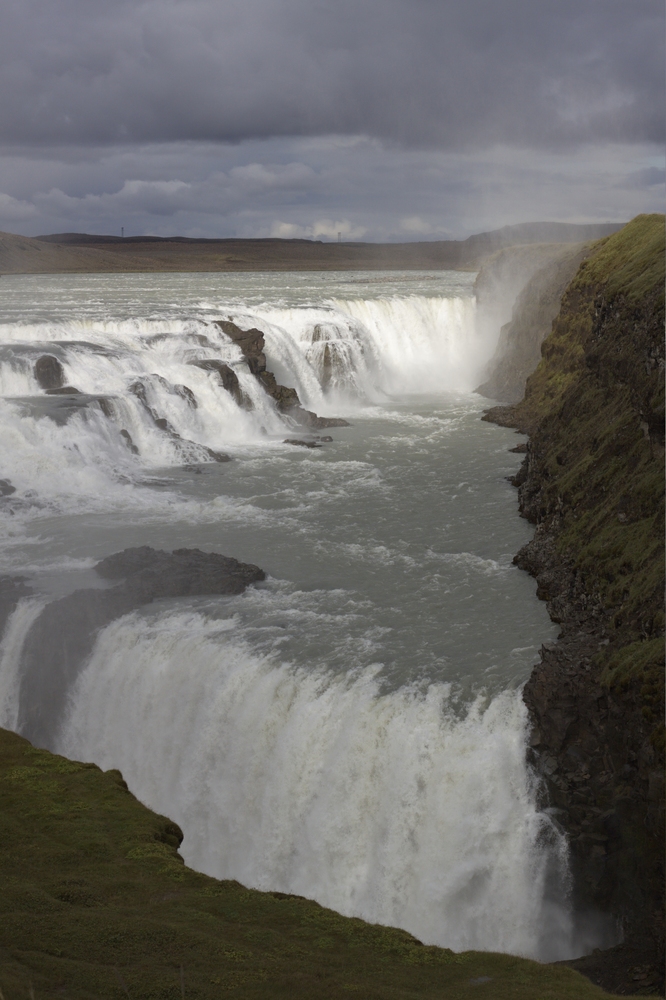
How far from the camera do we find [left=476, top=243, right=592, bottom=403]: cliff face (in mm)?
40250

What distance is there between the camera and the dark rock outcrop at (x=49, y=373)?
3173cm

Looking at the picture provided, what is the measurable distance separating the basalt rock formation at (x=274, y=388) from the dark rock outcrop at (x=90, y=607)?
658 inches

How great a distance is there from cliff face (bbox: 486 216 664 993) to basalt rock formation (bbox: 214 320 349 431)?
11631mm

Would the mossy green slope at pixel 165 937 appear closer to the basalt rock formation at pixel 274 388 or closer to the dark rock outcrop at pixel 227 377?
the dark rock outcrop at pixel 227 377

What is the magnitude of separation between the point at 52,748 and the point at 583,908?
9.38 m

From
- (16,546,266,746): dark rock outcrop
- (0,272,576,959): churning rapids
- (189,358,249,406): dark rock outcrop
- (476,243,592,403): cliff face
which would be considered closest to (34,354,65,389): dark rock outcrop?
(0,272,576,959): churning rapids

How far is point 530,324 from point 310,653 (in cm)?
2934

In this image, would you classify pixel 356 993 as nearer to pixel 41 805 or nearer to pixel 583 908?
pixel 41 805

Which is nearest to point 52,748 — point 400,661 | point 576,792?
point 400,661

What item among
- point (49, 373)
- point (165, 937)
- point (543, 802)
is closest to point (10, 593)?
point (543, 802)

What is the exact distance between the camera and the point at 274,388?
3719cm

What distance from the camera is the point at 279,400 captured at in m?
36.9

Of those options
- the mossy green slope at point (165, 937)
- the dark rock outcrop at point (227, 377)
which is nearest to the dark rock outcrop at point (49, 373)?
the dark rock outcrop at point (227, 377)

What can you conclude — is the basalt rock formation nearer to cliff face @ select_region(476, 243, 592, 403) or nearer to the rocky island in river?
cliff face @ select_region(476, 243, 592, 403)
